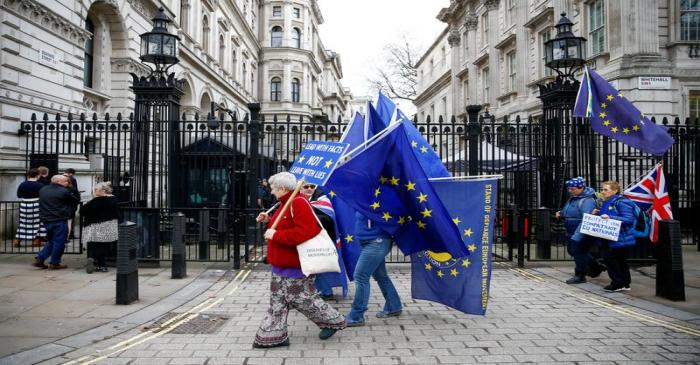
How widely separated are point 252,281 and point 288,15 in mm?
52151

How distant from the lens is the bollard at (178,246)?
7.83 metres

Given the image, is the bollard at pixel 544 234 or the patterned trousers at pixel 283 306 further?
the bollard at pixel 544 234

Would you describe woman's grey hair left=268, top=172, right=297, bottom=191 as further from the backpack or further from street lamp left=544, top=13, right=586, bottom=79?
street lamp left=544, top=13, right=586, bottom=79

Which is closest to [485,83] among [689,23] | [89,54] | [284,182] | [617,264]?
[689,23]

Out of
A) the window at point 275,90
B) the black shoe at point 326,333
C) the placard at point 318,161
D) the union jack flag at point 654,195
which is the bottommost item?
the black shoe at point 326,333

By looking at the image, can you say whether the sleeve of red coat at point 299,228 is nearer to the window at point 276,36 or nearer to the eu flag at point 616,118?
the eu flag at point 616,118

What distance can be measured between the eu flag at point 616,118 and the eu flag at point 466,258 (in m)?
3.70

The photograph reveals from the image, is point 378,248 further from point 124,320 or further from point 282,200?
point 124,320

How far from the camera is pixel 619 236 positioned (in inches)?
272

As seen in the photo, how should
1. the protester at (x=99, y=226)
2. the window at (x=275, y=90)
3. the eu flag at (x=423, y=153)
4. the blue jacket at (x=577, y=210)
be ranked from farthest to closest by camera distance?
the window at (x=275, y=90)
the protester at (x=99, y=226)
the blue jacket at (x=577, y=210)
the eu flag at (x=423, y=153)

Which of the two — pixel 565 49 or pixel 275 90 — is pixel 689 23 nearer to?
pixel 565 49

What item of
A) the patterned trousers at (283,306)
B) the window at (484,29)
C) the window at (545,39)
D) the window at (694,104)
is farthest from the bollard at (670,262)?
the window at (484,29)

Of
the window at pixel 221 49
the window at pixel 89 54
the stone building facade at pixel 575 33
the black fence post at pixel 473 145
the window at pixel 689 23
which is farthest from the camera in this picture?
the window at pixel 221 49

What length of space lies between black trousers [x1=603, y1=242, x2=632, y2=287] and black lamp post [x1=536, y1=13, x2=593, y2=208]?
2.73 m
